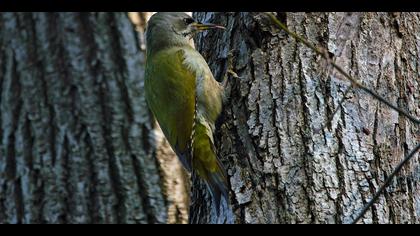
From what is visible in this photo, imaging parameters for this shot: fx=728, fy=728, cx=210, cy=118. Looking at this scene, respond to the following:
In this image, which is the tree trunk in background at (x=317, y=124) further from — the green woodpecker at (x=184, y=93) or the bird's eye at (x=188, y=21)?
the bird's eye at (x=188, y=21)

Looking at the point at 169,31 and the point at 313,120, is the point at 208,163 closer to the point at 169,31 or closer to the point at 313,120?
the point at 313,120

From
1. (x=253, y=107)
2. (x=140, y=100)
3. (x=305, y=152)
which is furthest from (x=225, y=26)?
(x=140, y=100)

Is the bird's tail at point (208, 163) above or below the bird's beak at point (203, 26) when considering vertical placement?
below

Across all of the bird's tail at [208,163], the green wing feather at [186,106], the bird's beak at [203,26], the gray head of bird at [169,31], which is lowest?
the bird's tail at [208,163]

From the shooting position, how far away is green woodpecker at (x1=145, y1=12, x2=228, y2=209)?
400 centimetres

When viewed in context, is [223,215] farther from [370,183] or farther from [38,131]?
[38,131]

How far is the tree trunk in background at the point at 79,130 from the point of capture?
5.50 m

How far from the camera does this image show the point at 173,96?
4.46m

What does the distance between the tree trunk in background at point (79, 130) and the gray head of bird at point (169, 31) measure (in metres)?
0.89

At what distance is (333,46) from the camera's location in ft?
11.8

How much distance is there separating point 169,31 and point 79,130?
124cm

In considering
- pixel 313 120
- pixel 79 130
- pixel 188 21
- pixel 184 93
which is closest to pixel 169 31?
pixel 188 21

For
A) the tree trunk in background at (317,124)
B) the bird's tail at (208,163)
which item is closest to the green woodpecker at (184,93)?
the bird's tail at (208,163)

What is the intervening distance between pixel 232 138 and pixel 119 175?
2.10m
